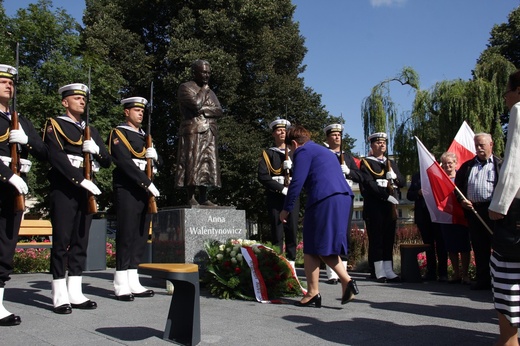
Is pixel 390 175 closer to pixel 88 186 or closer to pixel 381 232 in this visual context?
pixel 381 232

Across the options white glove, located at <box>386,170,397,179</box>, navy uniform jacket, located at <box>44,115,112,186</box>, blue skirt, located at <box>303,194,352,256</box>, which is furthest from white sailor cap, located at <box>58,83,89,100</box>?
white glove, located at <box>386,170,397,179</box>

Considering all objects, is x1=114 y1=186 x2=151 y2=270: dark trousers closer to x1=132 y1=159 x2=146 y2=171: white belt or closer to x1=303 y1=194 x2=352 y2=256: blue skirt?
x1=132 y1=159 x2=146 y2=171: white belt

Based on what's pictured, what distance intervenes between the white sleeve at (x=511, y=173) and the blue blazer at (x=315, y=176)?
2.28 metres

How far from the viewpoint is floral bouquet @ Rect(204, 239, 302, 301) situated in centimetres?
668

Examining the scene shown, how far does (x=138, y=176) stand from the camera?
669 cm

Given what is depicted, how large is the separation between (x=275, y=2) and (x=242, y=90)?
4951 mm

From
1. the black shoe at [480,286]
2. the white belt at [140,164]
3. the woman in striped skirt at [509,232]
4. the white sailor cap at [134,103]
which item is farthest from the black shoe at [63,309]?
the black shoe at [480,286]

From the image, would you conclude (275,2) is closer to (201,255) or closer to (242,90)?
(242,90)

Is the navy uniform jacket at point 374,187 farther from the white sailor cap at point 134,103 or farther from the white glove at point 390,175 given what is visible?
the white sailor cap at point 134,103

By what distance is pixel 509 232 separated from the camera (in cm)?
374

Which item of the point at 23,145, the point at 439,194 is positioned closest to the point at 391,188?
the point at 439,194

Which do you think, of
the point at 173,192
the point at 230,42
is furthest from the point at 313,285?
the point at 230,42

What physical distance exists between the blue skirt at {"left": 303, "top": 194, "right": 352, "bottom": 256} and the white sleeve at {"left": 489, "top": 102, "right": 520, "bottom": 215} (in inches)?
84.0

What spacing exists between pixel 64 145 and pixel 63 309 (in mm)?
1758
